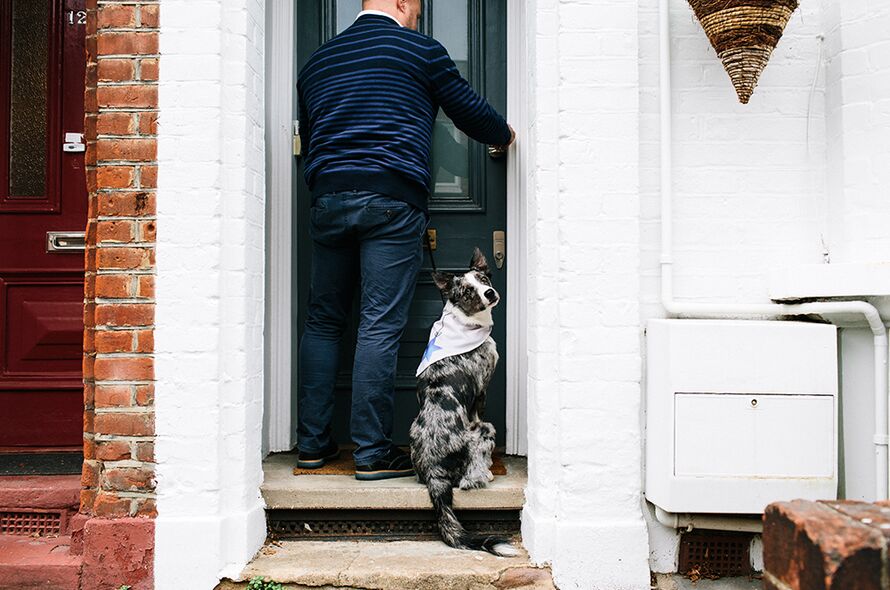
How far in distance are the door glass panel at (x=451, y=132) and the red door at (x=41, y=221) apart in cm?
186

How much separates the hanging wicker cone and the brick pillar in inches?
85.8

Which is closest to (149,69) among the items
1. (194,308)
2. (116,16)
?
(116,16)

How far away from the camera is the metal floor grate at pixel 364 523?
3.08m

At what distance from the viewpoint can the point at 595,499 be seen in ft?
9.25

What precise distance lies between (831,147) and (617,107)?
3.04ft

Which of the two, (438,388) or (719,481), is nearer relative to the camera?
(719,481)

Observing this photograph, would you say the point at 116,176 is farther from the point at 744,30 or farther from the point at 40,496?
the point at 744,30

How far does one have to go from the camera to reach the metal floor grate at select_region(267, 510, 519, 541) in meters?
3.08

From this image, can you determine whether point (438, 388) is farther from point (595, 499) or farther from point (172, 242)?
point (172, 242)

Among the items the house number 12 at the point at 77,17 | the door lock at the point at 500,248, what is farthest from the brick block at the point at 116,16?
the door lock at the point at 500,248

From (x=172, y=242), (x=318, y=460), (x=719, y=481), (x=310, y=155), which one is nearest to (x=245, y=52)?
(x=310, y=155)

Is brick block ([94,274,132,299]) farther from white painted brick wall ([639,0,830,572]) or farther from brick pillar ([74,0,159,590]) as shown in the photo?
white painted brick wall ([639,0,830,572])

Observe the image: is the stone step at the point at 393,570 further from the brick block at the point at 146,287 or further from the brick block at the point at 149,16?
the brick block at the point at 149,16

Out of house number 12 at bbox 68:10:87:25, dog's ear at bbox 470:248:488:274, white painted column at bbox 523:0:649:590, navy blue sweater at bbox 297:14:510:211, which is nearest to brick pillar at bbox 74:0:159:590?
navy blue sweater at bbox 297:14:510:211
